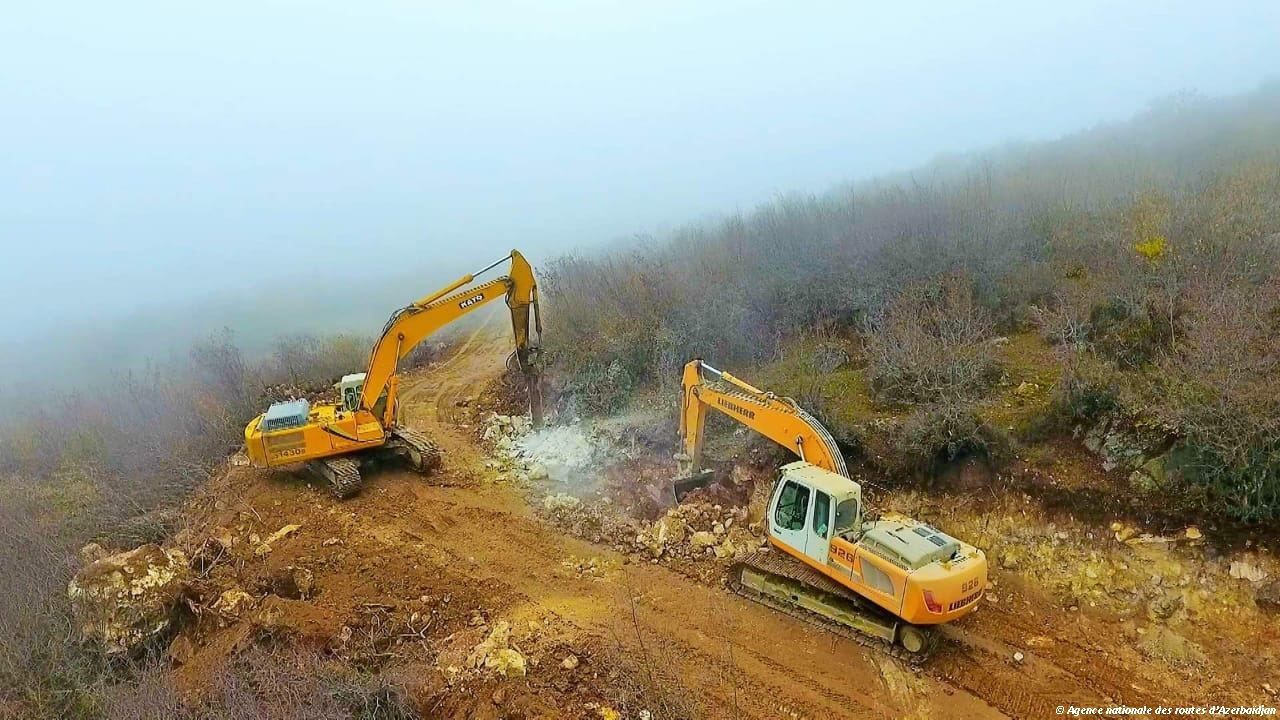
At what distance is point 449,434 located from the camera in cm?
1758

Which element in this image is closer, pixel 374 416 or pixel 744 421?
pixel 744 421

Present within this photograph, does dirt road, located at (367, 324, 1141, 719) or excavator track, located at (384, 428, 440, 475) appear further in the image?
excavator track, located at (384, 428, 440, 475)

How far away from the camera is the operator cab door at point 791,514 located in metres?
9.37

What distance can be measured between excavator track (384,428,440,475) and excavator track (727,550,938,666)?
23.5ft

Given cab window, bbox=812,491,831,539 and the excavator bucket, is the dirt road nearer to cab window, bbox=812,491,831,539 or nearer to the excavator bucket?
cab window, bbox=812,491,831,539

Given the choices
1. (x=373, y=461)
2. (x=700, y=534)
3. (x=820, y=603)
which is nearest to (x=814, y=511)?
(x=820, y=603)

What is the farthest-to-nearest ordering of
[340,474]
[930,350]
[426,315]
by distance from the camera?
1. [426,315]
2. [340,474]
3. [930,350]

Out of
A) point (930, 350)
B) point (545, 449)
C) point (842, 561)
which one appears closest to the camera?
point (842, 561)

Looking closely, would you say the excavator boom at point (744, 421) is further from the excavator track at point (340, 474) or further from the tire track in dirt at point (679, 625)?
the excavator track at point (340, 474)

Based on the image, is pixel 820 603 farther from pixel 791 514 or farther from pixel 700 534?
pixel 700 534

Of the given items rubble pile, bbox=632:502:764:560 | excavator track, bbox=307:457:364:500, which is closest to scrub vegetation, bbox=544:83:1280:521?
rubble pile, bbox=632:502:764:560

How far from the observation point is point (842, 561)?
Answer: 888 cm

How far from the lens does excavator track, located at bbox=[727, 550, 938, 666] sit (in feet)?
28.4

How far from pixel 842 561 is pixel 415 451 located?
924 cm
